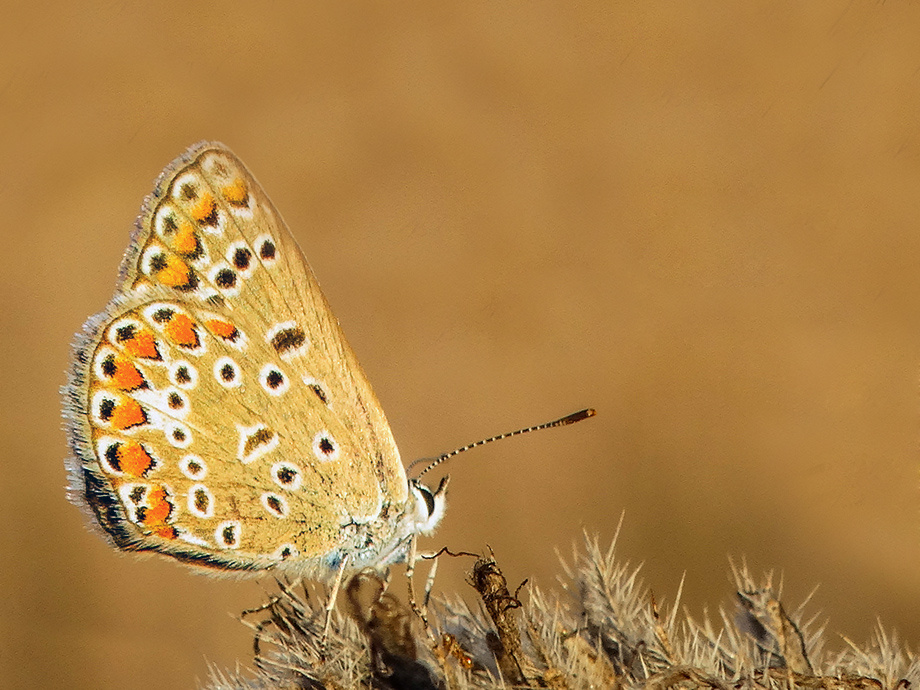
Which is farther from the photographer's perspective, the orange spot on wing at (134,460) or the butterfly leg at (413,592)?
the orange spot on wing at (134,460)

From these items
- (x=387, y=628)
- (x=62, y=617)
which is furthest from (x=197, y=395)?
(x=62, y=617)

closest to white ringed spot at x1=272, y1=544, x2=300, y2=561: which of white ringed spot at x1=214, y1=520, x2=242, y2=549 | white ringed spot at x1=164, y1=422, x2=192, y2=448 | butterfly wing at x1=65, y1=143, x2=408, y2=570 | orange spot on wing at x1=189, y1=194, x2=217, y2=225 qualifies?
butterfly wing at x1=65, y1=143, x2=408, y2=570

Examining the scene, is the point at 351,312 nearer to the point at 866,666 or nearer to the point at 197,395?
the point at 197,395

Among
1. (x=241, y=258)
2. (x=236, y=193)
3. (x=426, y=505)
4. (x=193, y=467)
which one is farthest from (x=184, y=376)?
Answer: (x=426, y=505)

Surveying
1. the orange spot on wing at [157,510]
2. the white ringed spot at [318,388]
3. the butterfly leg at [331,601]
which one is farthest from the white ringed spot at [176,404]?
the butterfly leg at [331,601]

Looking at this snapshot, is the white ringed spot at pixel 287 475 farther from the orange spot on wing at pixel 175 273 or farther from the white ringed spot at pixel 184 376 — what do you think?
the orange spot on wing at pixel 175 273

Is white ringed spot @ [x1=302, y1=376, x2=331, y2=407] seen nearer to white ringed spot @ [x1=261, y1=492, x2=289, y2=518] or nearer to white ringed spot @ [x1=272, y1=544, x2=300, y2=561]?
white ringed spot @ [x1=261, y1=492, x2=289, y2=518]

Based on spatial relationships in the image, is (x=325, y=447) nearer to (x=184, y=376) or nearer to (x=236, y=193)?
(x=184, y=376)
